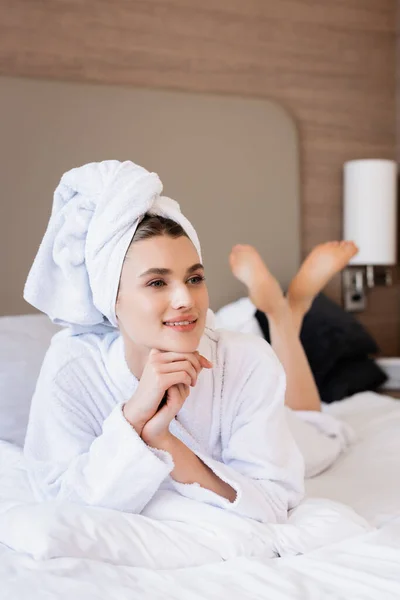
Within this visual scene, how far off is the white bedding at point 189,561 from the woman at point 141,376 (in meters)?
0.08

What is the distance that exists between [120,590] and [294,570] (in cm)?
27

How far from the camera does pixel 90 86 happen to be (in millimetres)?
2656

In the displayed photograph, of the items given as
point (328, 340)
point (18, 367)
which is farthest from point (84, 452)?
point (328, 340)

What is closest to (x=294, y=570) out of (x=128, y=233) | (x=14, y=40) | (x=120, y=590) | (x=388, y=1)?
(x=120, y=590)

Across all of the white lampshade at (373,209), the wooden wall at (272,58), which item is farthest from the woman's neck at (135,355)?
the white lampshade at (373,209)

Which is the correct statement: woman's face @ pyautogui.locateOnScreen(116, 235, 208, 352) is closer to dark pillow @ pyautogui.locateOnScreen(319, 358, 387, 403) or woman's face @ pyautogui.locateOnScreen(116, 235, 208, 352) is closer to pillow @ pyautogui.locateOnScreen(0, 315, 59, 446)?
pillow @ pyautogui.locateOnScreen(0, 315, 59, 446)

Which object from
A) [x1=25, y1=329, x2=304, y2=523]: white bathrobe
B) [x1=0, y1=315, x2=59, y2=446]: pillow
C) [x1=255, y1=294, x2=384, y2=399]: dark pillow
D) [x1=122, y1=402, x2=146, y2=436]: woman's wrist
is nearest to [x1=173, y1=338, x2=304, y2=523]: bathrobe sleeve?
[x1=25, y1=329, x2=304, y2=523]: white bathrobe

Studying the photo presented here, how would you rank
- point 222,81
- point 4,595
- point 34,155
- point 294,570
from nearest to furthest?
1. point 4,595
2. point 294,570
3. point 34,155
4. point 222,81

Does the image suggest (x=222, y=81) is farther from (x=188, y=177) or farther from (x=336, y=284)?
(x=336, y=284)

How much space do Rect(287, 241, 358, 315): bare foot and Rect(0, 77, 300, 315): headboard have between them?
61 cm

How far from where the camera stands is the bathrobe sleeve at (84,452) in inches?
48.8

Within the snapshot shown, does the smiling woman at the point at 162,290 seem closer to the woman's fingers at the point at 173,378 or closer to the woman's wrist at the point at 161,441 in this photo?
the woman's fingers at the point at 173,378

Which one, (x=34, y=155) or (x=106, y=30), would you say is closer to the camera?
(x=34, y=155)

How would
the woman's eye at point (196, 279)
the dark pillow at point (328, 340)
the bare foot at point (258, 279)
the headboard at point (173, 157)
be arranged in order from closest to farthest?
1. the woman's eye at point (196, 279)
2. the bare foot at point (258, 279)
3. the headboard at point (173, 157)
4. the dark pillow at point (328, 340)
